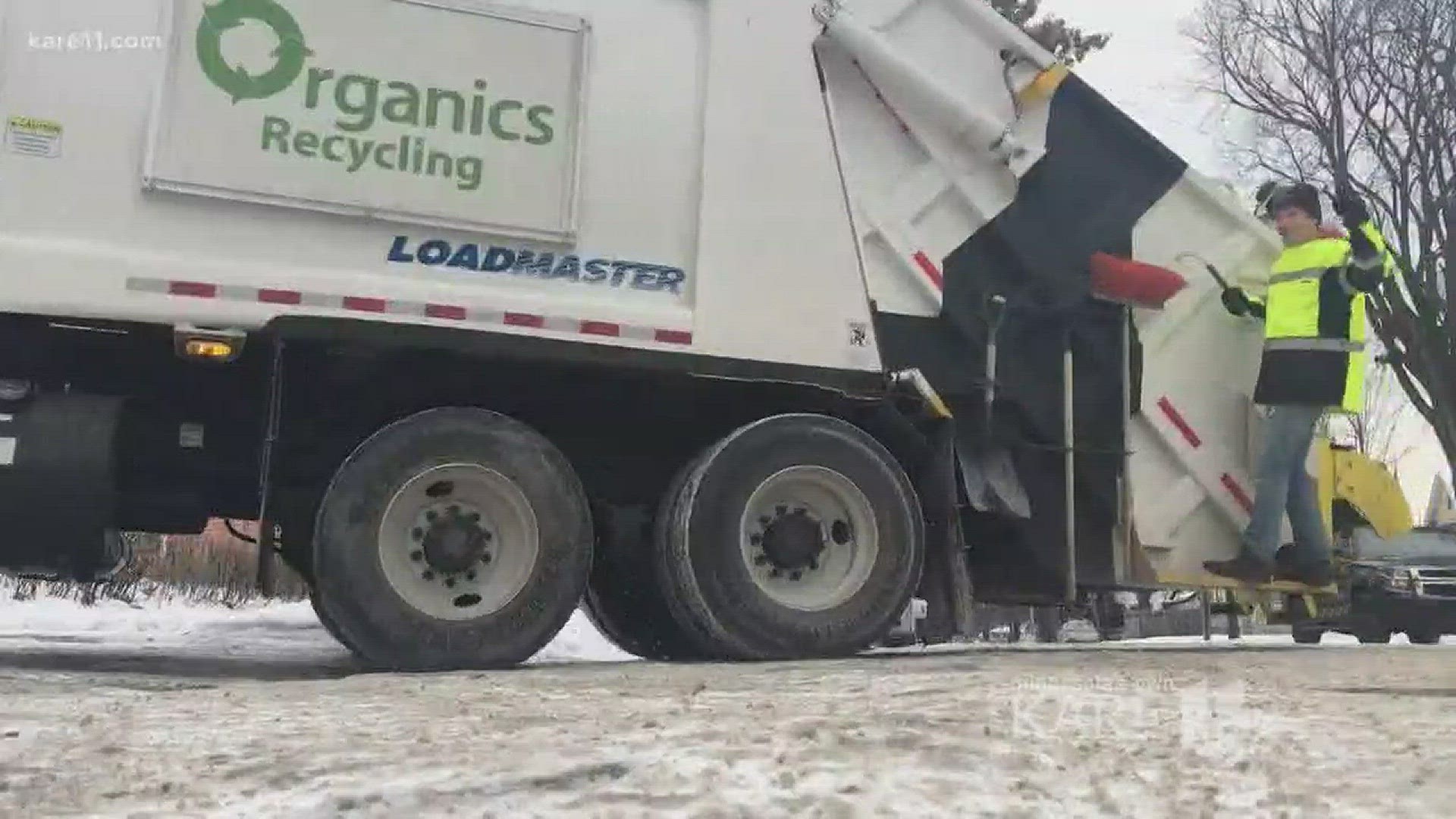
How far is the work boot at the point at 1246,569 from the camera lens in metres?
6.61

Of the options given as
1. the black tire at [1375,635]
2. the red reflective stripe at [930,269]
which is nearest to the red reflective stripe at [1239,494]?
the red reflective stripe at [930,269]

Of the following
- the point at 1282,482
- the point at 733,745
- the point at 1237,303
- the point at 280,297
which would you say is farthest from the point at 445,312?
the point at 1282,482

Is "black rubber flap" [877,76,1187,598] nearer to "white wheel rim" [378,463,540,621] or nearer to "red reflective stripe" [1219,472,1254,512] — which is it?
"red reflective stripe" [1219,472,1254,512]

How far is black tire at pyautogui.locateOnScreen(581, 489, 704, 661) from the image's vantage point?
19.1 ft

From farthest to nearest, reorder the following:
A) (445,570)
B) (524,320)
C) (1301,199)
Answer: (1301,199) < (524,320) < (445,570)

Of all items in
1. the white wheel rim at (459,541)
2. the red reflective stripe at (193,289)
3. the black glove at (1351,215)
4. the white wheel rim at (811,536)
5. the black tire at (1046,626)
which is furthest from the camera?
the black tire at (1046,626)

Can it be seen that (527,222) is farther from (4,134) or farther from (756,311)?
(4,134)

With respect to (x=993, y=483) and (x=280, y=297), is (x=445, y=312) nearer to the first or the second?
(x=280, y=297)

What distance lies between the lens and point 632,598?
246 inches

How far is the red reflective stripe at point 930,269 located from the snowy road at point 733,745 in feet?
6.18

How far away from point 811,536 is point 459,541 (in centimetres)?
141

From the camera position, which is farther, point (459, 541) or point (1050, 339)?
point (1050, 339)

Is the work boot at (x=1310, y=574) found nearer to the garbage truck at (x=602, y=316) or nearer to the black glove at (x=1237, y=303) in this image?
the garbage truck at (x=602, y=316)

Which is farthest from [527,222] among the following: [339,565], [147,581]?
[147,581]
